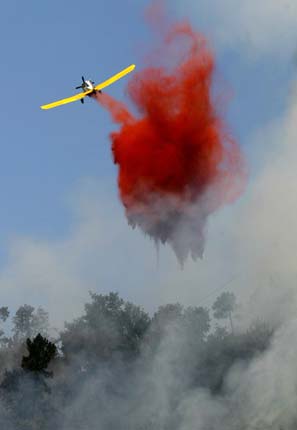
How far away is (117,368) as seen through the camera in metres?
67.4

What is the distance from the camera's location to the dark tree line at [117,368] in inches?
2128

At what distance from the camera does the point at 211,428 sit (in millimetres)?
45312

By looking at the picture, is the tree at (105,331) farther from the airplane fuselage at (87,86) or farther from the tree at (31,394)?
the airplane fuselage at (87,86)

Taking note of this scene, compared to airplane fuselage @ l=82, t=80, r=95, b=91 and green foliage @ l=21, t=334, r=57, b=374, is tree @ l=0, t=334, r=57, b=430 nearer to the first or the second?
green foliage @ l=21, t=334, r=57, b=374

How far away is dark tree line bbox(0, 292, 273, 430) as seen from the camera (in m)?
54.1

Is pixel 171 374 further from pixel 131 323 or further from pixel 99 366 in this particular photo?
pixel 131 323

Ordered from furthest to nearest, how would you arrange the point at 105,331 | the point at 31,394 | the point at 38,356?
1. the point at 105,331
2. the point at 38,356
3. the point at 31,394

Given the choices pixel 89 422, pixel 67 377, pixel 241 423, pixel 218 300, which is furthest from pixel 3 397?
pixel 218 300

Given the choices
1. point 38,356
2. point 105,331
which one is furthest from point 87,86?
point 105,331

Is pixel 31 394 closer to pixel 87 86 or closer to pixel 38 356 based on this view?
pixel 38 356

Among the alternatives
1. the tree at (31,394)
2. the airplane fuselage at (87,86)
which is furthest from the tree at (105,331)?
the airplane fuselage at (87,86)

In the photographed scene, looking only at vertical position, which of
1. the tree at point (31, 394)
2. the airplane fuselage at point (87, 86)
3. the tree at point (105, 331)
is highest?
the tree at point (105, 331)

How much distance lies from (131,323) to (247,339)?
3196cm

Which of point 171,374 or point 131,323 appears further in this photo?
point 131,323
